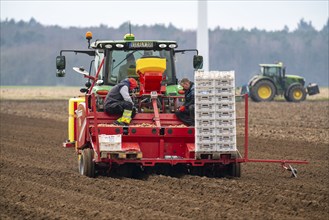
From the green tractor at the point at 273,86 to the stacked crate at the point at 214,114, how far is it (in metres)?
28.0

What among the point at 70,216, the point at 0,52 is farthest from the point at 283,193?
the point at 0,52

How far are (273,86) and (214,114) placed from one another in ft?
93.9

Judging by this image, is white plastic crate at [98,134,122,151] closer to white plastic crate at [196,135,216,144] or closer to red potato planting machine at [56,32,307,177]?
red potato planting machine at [56,32,307,177]

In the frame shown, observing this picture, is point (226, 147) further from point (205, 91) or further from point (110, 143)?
point (110, 143)

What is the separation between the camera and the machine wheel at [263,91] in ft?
136

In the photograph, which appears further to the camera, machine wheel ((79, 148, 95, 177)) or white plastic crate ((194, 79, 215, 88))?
machine wheel ((79, 148, 95, 177))

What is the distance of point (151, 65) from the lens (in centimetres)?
1456

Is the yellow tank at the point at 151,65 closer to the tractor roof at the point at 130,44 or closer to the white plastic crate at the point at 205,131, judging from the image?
the tractor roof at the point at 130,44

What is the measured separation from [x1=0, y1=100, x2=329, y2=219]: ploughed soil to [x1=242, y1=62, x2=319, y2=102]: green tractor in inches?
825

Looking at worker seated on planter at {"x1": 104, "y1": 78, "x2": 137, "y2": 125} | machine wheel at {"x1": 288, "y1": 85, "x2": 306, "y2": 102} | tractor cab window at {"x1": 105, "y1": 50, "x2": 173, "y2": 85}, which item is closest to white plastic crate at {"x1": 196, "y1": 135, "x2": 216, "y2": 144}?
worker seated on planter at {"x1": 104, "y1": 78, "x2": 137, "y2": 125}

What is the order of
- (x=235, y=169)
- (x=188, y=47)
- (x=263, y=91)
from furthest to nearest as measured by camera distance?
(x=188, y=47)
(x=263, y=91)
(x=235, y=169)

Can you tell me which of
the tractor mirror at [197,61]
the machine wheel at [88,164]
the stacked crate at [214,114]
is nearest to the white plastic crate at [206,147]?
the stacked crate at [214,114]

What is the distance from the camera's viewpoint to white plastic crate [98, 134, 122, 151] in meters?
13.5

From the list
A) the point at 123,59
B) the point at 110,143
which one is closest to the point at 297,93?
the point at 123,59
